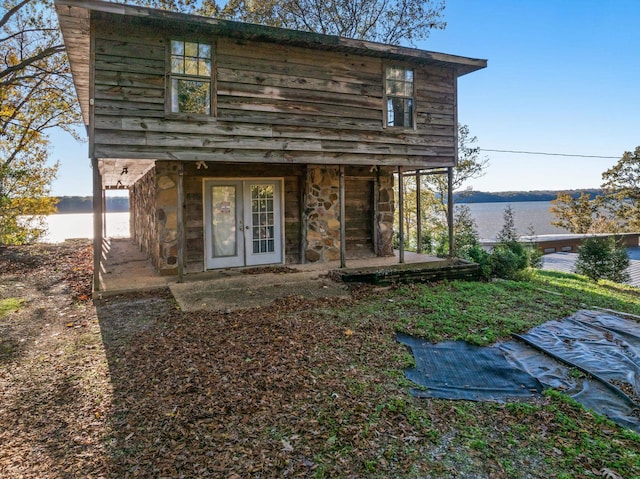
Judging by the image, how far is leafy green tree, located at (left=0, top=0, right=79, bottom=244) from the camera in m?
15.0

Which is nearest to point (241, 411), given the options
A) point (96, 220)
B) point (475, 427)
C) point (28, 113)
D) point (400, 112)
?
point (475, 427)

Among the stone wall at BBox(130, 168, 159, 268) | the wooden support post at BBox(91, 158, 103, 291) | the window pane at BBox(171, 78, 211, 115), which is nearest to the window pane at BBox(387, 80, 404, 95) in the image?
the window pane at BBox(171, 78, 211, 115)

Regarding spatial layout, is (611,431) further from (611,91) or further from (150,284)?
(611,91)

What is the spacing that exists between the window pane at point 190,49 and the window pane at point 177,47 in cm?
7

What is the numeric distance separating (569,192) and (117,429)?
44.1 meters

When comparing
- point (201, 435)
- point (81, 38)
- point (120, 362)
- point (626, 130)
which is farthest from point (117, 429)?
point (626, 130)

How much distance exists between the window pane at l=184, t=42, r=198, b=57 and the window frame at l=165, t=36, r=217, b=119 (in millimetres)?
52

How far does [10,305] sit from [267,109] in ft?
20.1

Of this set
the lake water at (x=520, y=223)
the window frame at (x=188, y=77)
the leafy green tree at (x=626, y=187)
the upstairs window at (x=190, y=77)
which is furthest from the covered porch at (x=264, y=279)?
the leafy green tree at (x=626, y=187)

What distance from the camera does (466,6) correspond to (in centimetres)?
1566

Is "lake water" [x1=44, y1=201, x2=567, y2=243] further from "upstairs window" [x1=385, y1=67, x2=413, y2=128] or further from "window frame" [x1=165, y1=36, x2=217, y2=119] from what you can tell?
"window frame" [x1=165, y1=36, x2=217, y2=119]

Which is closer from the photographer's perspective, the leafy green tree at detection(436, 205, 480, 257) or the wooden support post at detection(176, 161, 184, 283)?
the wooden support post at detection(176, 161, 184, 283)

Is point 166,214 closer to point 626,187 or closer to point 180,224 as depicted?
point 180,224

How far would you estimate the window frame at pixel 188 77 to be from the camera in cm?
745
